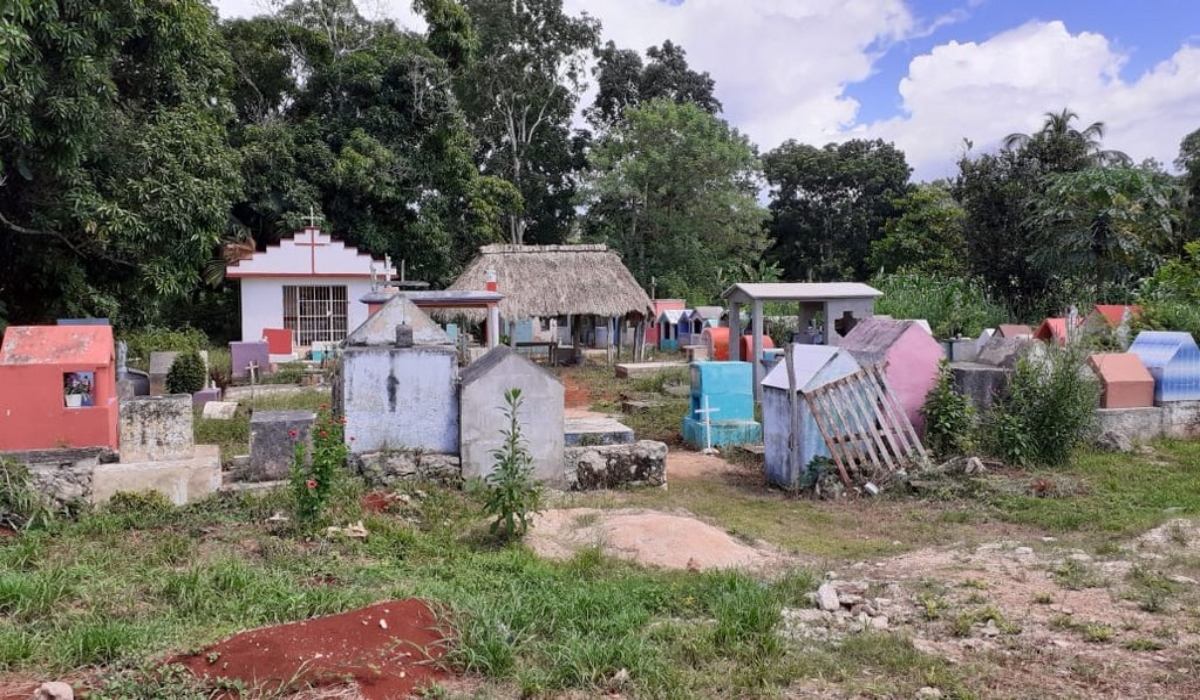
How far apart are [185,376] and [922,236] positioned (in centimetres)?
3085

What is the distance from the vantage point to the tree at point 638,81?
3856cm

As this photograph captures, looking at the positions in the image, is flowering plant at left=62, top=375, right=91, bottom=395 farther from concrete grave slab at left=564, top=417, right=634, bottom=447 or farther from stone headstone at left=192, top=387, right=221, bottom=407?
concrete grave slab at left=564, top=417, right=634, bottom=447

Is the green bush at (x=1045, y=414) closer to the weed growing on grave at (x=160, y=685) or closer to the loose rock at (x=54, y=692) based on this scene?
the weed growing on grave at (x=160, y=685)

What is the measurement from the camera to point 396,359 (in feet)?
29.7

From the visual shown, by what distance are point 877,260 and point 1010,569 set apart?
34.0m

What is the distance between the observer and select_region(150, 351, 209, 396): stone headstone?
14695mm

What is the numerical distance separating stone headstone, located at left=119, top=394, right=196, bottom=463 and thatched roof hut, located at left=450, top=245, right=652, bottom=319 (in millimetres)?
15065

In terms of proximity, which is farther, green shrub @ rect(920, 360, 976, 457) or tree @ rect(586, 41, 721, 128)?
tree @ rect(586, 41, 721, 128)

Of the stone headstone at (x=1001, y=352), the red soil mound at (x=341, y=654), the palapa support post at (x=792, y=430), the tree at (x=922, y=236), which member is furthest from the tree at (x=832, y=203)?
the red soil mound at (x=341, y=654)

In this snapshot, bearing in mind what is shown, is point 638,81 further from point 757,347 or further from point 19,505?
→ point 19,505

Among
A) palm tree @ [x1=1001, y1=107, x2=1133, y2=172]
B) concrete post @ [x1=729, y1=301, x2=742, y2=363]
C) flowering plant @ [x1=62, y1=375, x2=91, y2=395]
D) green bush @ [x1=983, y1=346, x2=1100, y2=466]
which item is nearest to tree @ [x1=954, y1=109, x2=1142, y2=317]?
palm tree @ [x1=1001, y1=107, x2=1133, y2=172]

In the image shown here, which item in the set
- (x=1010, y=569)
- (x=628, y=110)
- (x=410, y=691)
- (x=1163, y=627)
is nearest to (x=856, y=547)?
(x=1010, y=569)

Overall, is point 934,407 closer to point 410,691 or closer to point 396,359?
point 396,359

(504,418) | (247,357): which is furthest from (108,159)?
(504,418)
